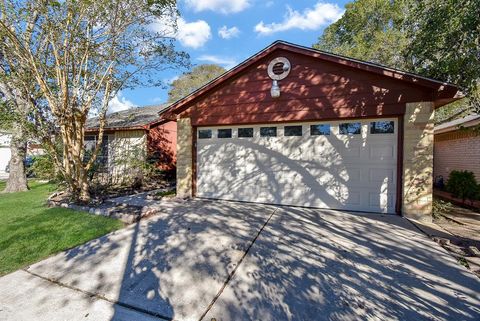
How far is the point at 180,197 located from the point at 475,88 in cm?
810

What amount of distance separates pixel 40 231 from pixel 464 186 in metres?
11.0

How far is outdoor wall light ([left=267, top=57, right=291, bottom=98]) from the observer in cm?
635

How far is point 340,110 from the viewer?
591 cm

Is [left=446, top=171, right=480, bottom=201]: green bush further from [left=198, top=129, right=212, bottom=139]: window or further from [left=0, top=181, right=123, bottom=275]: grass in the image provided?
[left=0, top=181, right=123, bottom=275]: grass

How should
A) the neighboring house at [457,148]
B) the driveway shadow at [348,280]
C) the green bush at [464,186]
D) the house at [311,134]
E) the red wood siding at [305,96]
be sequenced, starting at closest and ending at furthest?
the driveway shadow at [348,280] < the house at [311,134] < the red wood siding at [305,96] < the green bush at [464,186] < the neighboring house at [457,148]

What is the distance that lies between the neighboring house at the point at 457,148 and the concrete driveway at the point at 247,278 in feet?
17.5

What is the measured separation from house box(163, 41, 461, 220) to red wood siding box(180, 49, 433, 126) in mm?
24

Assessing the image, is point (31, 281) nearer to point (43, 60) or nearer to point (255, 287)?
point (255, 287)

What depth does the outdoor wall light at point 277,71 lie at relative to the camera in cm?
635

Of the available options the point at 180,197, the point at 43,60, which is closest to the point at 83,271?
the point at 180,197

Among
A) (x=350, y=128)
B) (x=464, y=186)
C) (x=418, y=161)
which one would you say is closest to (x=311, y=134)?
(x=350, y=128)

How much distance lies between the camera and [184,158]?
7.66m

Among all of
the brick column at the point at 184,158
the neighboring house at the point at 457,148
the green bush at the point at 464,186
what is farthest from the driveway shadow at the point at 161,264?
the neighboring house at the point at 457,148

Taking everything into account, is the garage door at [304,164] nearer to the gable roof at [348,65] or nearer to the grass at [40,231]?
the gable roof at [348,65]
